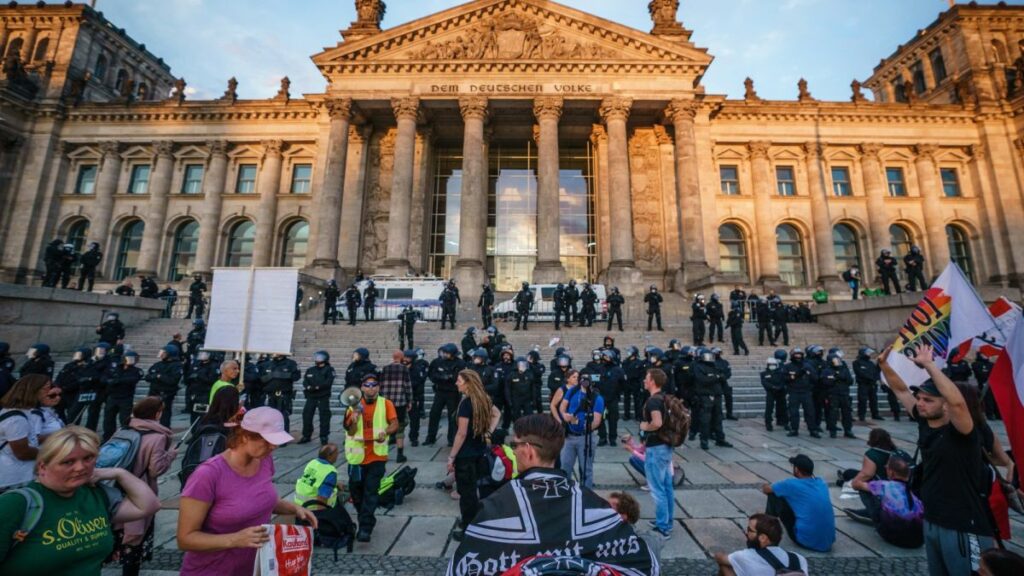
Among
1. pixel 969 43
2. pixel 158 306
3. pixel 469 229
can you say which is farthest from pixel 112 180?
pixel 969 43

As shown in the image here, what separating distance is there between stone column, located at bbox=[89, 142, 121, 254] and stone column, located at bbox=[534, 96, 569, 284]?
1115 inches

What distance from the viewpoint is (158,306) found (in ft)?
56.5

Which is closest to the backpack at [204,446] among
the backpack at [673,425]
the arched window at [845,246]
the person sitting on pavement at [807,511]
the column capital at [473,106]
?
the backpack at [673,425]

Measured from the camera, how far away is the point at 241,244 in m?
30.1

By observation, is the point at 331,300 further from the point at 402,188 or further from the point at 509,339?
the point at 402,188

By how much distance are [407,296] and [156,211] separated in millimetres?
21479

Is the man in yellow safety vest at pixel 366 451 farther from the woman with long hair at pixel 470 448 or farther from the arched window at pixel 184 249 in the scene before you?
the arched window at pixel 184 249

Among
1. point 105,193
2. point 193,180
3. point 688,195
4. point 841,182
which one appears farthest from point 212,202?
point 841,182

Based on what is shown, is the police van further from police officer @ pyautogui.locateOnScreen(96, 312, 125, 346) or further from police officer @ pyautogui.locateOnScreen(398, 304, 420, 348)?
police officer @ pyautogui.locateOnScreen(96, 312, 125, 346)

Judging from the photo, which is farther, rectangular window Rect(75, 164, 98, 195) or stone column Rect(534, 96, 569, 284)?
rectangular window Rect(75, 164, 98, 195)

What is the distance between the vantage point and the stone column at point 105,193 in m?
28.9

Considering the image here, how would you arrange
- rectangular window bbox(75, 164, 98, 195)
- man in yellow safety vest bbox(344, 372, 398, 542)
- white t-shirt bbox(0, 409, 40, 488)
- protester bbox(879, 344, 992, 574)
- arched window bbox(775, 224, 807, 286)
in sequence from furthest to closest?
rectangular window bbox(75, 164, 98, 195)
arched window bbox(775, 224, 807, 286)
man in yellow safety vest bbox(344, 372, 398, 542)
white t-shirt bbox(0, 409, 40, 488)
protester bbox(879, 344, 992, 574)

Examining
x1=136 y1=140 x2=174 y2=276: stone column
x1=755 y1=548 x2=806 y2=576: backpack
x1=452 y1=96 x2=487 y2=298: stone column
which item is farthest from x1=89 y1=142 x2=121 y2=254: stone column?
x1=755 y1=548 x2=806 y2=576: backpack

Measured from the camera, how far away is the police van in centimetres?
1923
